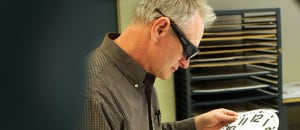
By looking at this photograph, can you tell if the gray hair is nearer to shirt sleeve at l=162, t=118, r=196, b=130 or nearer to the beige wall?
shirt sleeve at l=162, t=118, r=196, b=130

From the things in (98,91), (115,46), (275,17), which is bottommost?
(98,91)

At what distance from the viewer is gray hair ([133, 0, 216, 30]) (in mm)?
754

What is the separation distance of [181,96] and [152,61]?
0.96m

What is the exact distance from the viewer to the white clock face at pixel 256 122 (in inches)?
40.7

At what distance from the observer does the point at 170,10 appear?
2.49 ft

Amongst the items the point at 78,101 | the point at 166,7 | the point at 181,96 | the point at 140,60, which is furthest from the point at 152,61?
the point at 181,96

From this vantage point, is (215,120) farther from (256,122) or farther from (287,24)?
(287,24)

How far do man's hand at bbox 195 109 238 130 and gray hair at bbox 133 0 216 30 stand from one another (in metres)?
0.49

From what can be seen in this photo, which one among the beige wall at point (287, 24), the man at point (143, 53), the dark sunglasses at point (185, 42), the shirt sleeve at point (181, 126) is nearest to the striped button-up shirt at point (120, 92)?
the man at point (143, 53)

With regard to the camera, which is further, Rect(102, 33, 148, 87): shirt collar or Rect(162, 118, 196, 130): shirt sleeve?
Rect(162, 118, 196, 130): shirt sleeve

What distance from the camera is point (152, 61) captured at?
83 centimetres

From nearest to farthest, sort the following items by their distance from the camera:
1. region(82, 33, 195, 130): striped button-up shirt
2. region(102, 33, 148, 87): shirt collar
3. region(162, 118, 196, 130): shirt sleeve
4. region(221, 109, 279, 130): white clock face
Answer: region(82, 33, 195, 130): striped button-up shirt < region(102, 33, 148, 87): shirt collar < region(221, 109, 279, 130): white clock face < region(162, 118, 196, 130): shirt sleeve

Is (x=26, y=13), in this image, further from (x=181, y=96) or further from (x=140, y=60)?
(x=181, y=96)

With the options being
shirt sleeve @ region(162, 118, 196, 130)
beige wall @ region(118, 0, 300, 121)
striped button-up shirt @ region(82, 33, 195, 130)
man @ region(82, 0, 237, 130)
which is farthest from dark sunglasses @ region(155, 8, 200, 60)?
beige wall @ region(118, 0, 300, 121)
